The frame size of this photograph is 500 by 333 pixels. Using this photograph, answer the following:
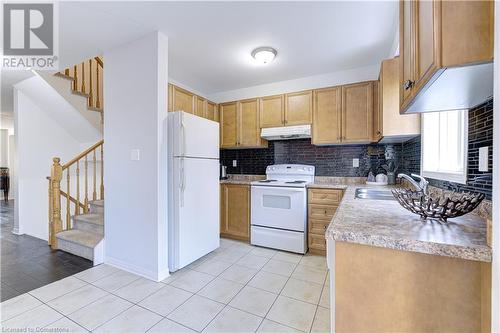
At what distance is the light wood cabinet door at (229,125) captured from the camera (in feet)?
12.2

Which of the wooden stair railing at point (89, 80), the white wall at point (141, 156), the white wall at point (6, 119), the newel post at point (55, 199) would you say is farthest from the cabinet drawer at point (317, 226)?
the white wall at point (6, 119)

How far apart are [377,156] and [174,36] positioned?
113 inches

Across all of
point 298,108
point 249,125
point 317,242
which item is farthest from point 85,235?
point 298,108

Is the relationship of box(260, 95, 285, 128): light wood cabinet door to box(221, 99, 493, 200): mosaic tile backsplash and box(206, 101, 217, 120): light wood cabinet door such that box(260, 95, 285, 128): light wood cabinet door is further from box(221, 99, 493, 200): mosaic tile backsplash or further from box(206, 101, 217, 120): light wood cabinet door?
box(206, 101, 217, 120): light wood cabinet door

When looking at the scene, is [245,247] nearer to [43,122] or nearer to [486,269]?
[486,269]

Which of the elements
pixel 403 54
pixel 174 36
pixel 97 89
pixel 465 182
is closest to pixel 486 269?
pixel 465 182

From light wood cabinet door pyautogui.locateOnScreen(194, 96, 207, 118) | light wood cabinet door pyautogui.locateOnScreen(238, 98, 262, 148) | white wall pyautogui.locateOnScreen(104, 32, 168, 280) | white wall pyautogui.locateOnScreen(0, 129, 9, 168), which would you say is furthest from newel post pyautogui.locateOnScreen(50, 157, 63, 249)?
white wall pyautogui.locateOnScreen(0, 129, 9, 168)

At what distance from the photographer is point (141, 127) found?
2316mm

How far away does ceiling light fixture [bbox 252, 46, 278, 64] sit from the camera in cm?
250

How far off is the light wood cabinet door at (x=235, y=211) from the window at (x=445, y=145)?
2112 mm

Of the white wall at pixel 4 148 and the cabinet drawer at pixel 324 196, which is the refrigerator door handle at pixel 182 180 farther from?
the white wall at pixel 4 148

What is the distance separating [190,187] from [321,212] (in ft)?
5.39

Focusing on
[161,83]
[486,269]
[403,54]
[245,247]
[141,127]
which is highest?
[161,83]

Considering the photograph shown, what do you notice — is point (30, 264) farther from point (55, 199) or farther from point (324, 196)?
point (324, 196)
